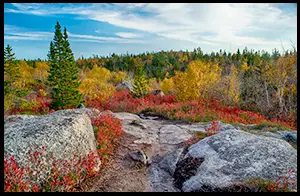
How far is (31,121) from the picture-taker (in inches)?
273

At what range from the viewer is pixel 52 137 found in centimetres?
593

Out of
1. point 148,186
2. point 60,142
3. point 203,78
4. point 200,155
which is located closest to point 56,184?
point 60,142

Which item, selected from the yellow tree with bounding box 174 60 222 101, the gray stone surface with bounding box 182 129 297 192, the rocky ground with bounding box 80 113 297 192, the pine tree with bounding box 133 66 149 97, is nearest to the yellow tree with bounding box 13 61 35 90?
the rocky ground with bounding box 80 113 297 192

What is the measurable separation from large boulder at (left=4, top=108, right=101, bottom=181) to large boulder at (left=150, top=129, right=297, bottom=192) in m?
2.33

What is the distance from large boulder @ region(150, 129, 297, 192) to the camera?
5.37m

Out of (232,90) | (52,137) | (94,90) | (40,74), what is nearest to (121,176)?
(52,137)

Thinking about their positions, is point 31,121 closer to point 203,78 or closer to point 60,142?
point 60,142

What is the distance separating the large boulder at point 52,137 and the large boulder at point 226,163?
7.63 ft

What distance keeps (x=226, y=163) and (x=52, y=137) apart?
4.57 metres

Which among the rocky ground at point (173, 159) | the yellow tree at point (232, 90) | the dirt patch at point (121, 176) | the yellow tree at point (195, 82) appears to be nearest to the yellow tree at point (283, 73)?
the yellow tree at point (232, 90)

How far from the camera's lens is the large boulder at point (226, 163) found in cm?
537

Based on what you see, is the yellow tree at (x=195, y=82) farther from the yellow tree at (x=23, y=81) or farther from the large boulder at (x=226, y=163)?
the large boulder at (x=226, y=163)
